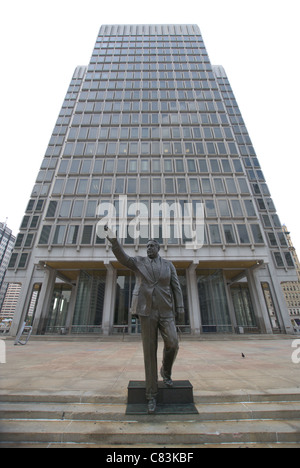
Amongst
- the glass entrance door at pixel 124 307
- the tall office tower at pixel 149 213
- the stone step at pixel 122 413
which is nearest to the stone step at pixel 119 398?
the stone step at pixel 122 413

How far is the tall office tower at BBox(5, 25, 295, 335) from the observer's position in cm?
2044

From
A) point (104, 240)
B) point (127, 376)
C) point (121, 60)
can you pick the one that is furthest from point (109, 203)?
point (121, 60)

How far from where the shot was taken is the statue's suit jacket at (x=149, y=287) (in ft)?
12.0

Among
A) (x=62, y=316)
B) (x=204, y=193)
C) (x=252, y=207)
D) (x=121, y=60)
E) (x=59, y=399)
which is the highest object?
(x=121, y=60)

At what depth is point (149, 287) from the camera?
12.6ft

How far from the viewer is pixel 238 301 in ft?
89.1

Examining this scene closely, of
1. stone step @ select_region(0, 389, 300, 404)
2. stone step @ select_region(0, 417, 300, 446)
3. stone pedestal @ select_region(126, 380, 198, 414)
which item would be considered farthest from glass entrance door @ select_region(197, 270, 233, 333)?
stone step @ select_region(0, 417, 300, 446)

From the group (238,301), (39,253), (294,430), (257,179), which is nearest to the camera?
(294,430)

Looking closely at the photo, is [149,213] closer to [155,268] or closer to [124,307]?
[124,307]

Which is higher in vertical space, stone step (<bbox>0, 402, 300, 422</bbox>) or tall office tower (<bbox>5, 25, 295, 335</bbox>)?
tall office tower (<bbox>5, 25, 295, 335</bbox>)

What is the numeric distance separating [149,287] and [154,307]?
0.37 metres

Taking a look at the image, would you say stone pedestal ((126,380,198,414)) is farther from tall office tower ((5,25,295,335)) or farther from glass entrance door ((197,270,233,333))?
glass entrance door ((197,270,233,333))
